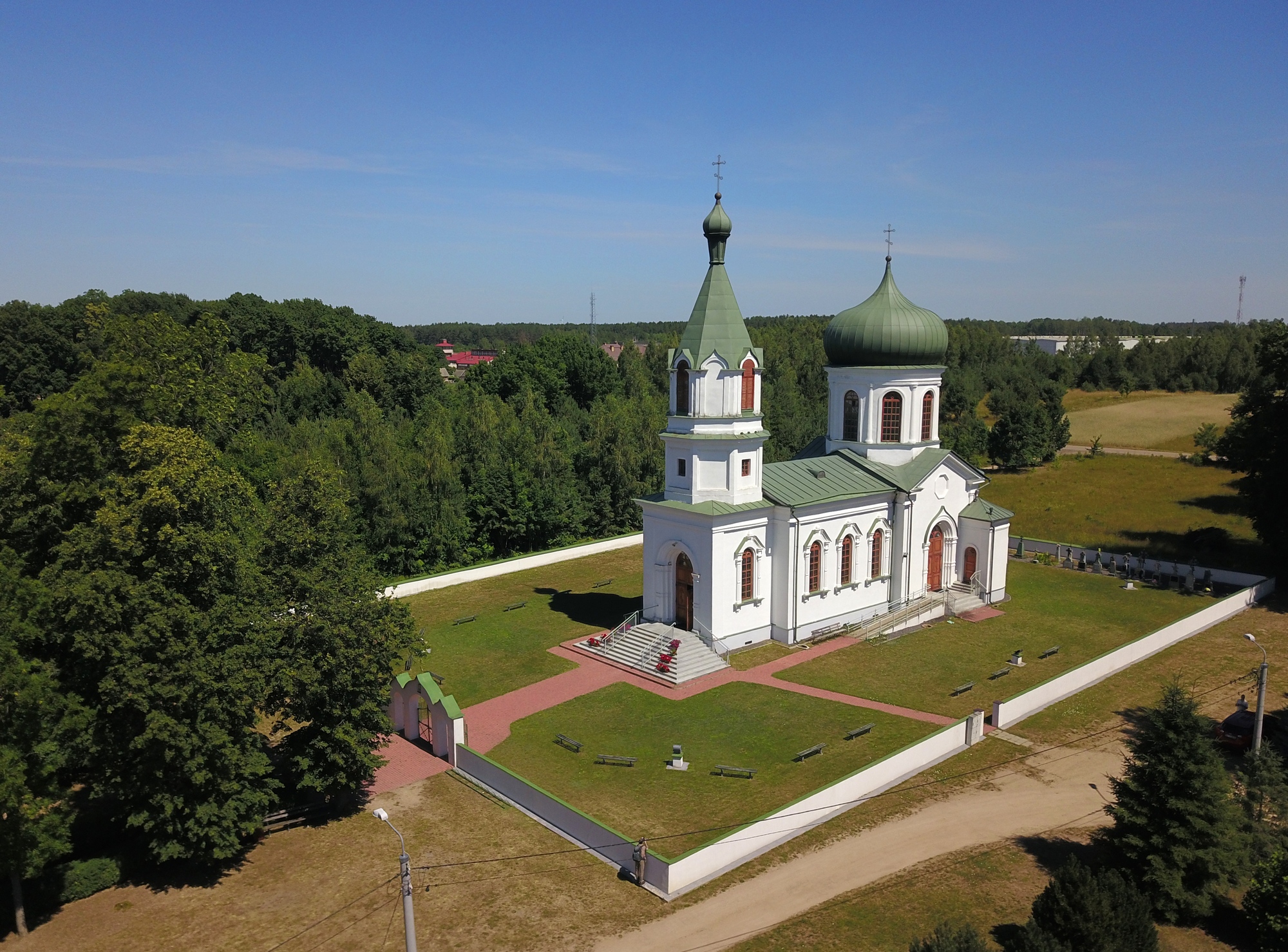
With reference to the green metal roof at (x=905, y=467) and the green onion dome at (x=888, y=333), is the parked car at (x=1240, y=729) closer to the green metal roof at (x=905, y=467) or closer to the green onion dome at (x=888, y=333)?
the green metal roof at (x=905, y=467)

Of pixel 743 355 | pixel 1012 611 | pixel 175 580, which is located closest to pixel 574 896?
pixel 175 580

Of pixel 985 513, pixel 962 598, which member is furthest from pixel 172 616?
pixel 985 513

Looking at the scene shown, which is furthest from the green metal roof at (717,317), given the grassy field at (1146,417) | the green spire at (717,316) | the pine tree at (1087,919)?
the grassy field at (1146,417)

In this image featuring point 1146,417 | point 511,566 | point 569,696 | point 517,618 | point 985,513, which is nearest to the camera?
point 569,696

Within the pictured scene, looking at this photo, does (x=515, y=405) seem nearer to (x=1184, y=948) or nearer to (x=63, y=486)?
(x=63, y=486)

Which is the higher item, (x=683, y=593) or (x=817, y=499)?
(x=817, y=499)

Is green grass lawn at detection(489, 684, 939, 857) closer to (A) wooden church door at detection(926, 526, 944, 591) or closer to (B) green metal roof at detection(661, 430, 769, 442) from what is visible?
(B) green metal roof at detection(661, 430, 769, 442)

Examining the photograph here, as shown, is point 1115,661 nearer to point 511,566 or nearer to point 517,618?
point 517,618
